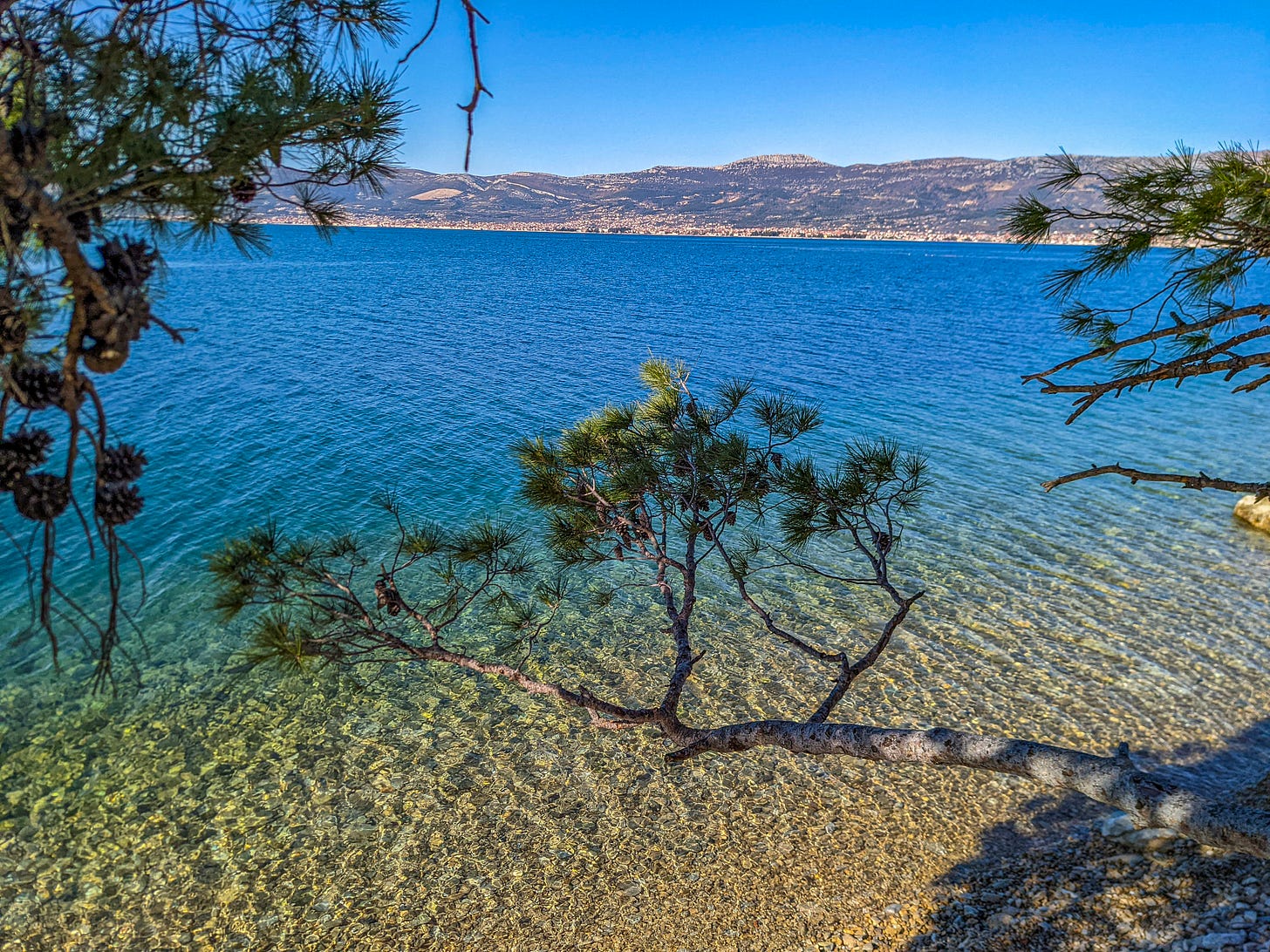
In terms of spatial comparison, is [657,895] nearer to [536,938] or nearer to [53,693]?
[536,938]

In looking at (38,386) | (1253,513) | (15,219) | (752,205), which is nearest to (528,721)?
(38,386)

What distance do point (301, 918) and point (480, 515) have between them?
709 centimetres

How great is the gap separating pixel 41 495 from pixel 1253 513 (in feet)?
47.9

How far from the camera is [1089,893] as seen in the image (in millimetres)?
4348

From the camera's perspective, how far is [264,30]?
2264mm

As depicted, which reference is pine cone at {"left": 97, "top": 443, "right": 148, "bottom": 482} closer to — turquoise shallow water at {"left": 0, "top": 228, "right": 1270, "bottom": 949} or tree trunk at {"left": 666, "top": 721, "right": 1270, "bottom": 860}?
turquoise shallow water at {"left": 0, "top": 228, "right": 1270, "bottom": 949}

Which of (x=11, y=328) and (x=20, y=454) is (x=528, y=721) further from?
(x=11, y=328)

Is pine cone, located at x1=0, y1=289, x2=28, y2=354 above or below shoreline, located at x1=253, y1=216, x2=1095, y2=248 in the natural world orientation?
above

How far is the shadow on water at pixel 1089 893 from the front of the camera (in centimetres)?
383

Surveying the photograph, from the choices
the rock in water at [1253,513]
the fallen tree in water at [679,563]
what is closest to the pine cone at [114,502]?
the fallen tree in water at [679,563]

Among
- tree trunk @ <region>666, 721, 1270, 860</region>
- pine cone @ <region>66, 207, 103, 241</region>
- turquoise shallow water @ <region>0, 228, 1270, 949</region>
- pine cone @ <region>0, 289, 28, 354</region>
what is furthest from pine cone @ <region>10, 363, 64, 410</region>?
tree trunk @ <region>666, 721, 1270, 860</region>

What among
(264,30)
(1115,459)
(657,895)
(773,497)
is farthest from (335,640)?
(1115,459)

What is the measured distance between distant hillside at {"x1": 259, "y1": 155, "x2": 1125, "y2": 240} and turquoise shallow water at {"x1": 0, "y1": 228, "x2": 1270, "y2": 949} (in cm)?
15035

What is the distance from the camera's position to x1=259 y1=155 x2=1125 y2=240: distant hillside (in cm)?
16388
